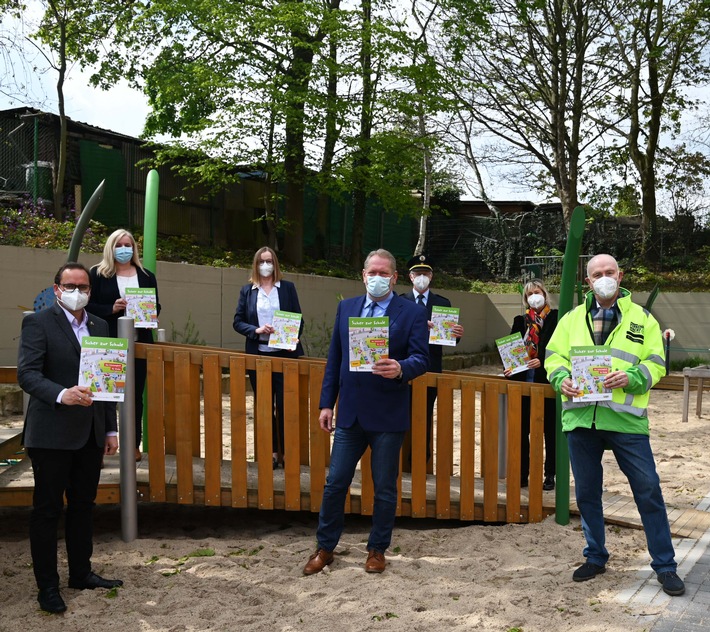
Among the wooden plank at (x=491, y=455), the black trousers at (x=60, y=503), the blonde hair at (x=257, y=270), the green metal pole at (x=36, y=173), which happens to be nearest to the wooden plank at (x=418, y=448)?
the wooden plank at (x=491, y=455)

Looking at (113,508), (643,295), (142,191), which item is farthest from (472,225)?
(113,508)

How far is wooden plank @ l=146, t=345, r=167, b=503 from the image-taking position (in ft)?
18.7

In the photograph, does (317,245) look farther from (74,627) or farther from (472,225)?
(74,627)

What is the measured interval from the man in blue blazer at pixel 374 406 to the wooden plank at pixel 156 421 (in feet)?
4.59

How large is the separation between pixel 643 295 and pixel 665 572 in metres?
18.7

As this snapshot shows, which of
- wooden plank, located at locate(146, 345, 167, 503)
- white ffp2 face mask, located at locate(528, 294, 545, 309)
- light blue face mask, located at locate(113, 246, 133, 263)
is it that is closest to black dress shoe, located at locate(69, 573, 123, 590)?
wooden plank, located at locate(146, 345, 167, 503)

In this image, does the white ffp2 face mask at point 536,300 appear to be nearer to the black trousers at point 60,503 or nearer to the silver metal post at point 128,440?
the silver metal post at point 128,440

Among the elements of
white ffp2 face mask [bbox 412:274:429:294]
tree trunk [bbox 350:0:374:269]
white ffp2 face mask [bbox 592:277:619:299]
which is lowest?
white ffp2 face mask [bbox 592:277:619:299]

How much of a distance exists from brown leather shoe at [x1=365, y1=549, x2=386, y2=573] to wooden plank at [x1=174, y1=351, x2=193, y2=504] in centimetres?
154

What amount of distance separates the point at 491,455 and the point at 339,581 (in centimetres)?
166

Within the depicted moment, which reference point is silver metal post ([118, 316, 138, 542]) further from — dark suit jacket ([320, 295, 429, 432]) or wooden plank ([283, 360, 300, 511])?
dark suit jacket ([320, 295, 429, 432])

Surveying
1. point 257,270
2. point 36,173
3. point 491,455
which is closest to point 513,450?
point 491,455

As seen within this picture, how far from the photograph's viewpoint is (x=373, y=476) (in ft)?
16.3

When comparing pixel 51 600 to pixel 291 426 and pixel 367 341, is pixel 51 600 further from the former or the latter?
pixel 367 341
